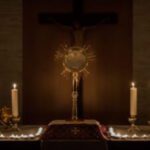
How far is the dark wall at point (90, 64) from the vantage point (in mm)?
3330

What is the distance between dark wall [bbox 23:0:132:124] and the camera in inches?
131

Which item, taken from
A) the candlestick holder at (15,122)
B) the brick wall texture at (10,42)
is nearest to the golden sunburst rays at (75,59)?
the brick wall texture at (10,42)

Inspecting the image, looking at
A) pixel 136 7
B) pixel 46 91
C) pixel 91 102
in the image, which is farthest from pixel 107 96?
pixel 136 7

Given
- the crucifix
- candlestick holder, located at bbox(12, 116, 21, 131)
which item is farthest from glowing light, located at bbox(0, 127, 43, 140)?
the crucifix

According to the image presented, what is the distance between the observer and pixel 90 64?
3.33 meters

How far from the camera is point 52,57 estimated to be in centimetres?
334

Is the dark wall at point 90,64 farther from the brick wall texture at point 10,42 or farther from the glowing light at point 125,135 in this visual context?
the glowing light at point 125,135

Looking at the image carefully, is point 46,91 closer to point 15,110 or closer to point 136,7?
point 15,110

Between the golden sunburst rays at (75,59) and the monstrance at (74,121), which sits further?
the golden sunburst rays at (75,59)

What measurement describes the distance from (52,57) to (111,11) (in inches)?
19.6

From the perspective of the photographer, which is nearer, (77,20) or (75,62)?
(75,62)

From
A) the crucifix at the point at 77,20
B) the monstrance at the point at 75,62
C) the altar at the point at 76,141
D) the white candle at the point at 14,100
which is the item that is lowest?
the altar at the point at 76,141

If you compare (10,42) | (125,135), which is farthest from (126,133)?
(10,42)

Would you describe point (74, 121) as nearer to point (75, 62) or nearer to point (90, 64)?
point (75, 62)
